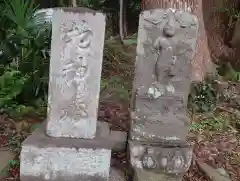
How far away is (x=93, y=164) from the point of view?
3.24 metres

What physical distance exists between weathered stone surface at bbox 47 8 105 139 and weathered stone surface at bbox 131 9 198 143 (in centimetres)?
34

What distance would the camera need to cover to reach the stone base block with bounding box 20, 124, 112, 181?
3189 mm

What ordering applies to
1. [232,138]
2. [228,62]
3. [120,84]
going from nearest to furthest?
[232,138], [120,84], [228,62]

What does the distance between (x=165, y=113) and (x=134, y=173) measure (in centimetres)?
55

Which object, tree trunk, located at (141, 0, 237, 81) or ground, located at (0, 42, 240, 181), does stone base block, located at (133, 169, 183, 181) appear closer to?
ground, located at (0, 42, 240, 181)

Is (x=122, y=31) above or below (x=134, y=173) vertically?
above

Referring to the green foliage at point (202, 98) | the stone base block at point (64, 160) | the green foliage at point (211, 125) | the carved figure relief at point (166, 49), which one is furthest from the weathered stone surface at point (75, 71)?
the green foliage at point (202, 98)

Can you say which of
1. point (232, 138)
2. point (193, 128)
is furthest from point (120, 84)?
point (232, 138)

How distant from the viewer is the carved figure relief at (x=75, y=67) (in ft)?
10.4

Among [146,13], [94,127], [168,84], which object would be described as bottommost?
[94,127]

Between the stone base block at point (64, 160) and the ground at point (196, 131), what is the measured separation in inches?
13.9

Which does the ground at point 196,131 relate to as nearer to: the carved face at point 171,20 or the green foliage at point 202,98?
the green foliage at point 202,98

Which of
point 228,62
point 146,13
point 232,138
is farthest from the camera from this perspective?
point 228,62

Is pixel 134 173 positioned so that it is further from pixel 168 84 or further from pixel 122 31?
pixel 122 31
